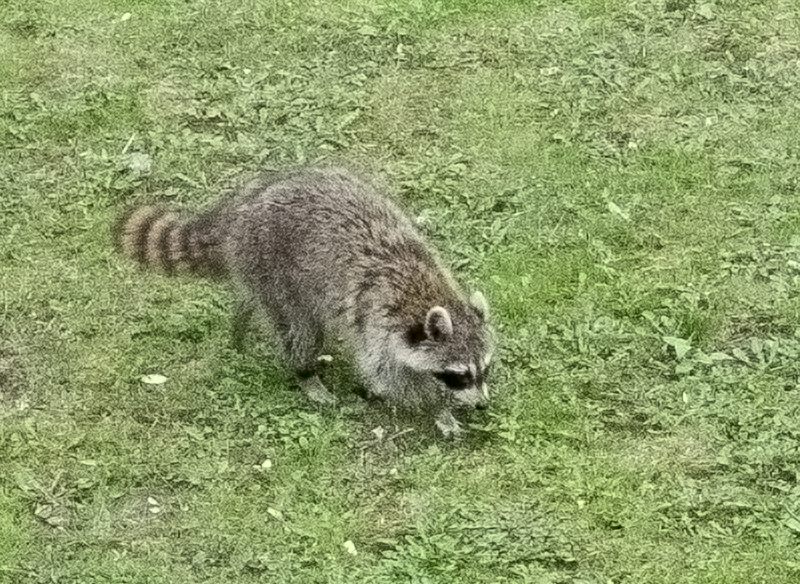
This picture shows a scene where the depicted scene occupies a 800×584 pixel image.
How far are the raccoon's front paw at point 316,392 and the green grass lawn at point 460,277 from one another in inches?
2.7

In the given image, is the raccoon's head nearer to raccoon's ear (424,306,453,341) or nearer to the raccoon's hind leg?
raccoon's ear (424,306,453,341)

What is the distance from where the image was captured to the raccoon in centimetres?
567

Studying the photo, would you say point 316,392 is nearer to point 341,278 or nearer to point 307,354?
point 307,354

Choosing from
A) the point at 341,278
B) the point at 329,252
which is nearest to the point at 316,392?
the point at 341,278

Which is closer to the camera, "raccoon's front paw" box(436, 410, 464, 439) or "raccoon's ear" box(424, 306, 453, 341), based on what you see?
"raccoon's ear" box(424, 306, 453, 341)

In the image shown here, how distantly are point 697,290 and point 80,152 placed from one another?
3.97 metres

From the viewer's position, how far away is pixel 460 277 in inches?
262

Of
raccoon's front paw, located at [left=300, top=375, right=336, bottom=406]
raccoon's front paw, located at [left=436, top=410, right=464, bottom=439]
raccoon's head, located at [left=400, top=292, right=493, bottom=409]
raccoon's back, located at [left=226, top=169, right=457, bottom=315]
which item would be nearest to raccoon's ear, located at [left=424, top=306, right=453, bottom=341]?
raccoon's head, located at [left=400, top=292, right=493, bottom=409]

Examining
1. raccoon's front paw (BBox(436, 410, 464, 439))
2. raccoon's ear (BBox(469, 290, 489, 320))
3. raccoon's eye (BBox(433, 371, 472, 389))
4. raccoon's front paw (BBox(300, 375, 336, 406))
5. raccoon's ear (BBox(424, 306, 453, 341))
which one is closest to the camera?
raccoon's ear (BBox(424, 306, 453, 341))

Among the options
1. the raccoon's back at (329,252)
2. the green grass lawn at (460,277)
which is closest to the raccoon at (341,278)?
the raccoon's back at (329,252)

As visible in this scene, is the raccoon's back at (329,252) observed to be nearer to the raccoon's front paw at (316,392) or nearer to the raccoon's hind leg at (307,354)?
the raccoon's hind leg at (307,354)

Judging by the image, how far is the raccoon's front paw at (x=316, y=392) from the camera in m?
6.08

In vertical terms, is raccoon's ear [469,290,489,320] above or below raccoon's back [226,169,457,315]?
below

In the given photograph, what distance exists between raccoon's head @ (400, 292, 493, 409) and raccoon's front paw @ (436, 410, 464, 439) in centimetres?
18
